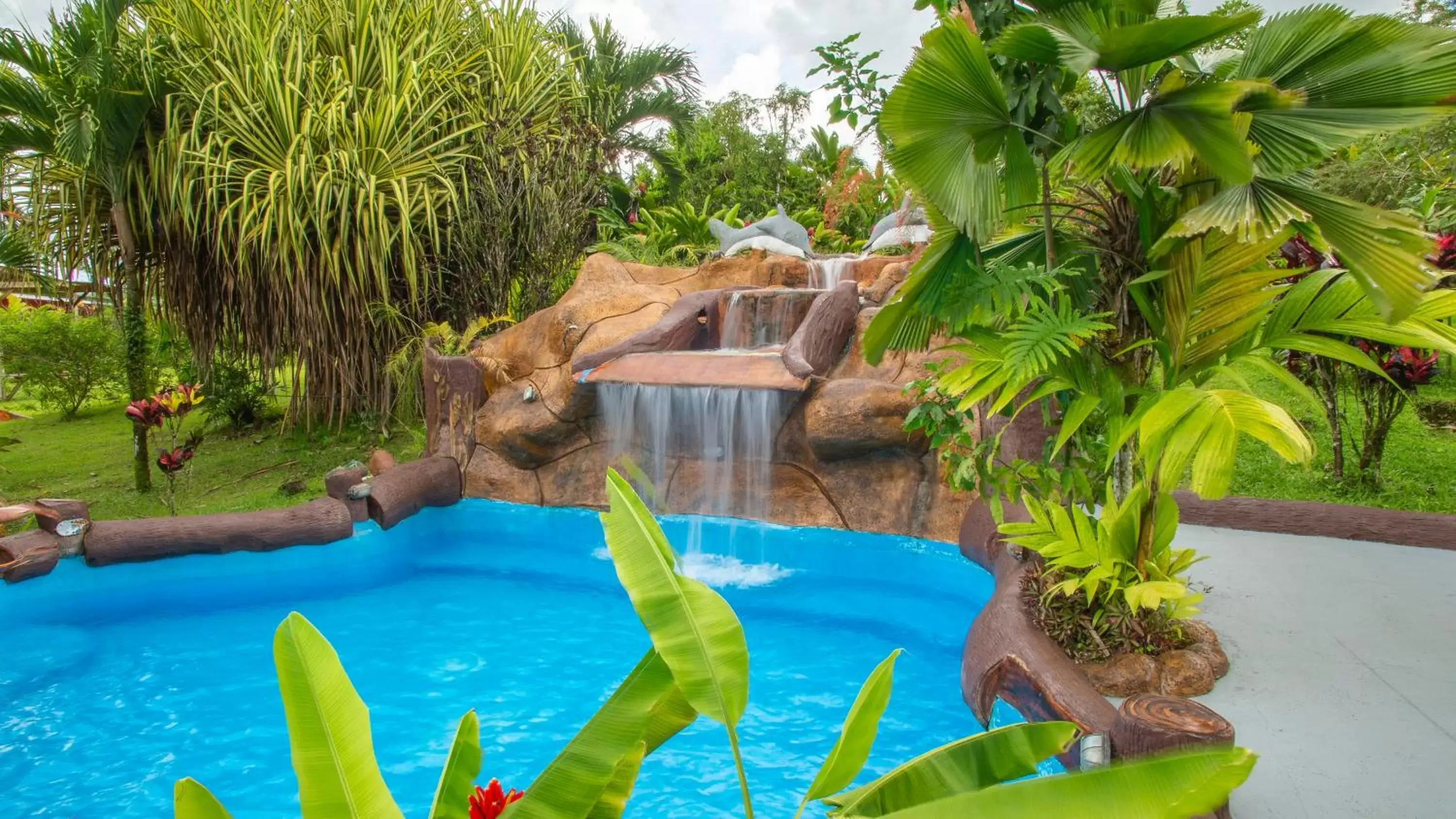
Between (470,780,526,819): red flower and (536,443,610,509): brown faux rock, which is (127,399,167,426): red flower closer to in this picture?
(536,443,610,509): brown faux rock

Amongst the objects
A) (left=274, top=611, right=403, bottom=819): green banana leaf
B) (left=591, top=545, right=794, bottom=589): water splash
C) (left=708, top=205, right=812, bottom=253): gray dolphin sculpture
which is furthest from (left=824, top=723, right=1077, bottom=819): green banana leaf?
(left=708, top=205, right=812, bottom=253): gray dolphin sculpture

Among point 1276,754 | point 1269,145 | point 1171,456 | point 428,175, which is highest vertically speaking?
point 428,175

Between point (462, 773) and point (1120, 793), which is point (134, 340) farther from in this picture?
point (1120, 793)

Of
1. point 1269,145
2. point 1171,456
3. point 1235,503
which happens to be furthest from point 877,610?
point 1269,145

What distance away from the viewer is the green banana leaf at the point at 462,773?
106 cm

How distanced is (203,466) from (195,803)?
7865 mm

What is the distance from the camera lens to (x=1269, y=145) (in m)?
2.38

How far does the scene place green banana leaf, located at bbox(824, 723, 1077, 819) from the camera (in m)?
1.05

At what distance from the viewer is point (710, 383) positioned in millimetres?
5730

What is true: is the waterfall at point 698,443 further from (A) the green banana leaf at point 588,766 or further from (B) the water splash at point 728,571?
(A) the green banana leaf at point 588,766

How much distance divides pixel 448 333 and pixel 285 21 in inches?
124

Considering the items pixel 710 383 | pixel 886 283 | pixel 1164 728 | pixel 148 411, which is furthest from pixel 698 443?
pixel 1164 728

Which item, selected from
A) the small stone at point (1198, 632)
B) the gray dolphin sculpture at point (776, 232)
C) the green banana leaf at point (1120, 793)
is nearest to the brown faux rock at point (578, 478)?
the gray dolphin sculpture at point (776, 232)

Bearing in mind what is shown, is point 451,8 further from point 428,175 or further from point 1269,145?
point 1269,145
